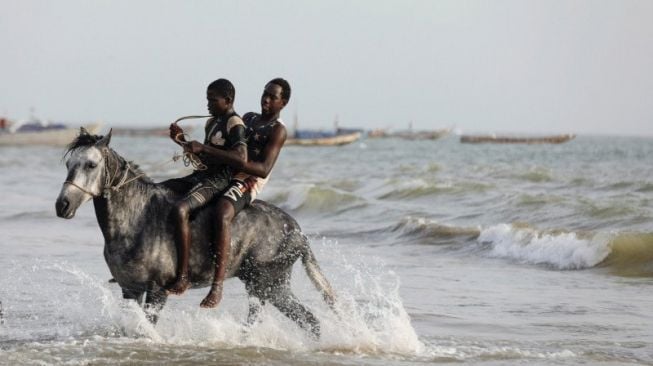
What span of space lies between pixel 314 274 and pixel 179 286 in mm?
1253

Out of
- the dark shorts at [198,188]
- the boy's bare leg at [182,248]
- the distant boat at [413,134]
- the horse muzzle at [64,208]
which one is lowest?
the distant boat at [413,134]

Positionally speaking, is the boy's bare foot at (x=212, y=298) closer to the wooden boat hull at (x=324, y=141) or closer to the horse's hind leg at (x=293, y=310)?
the horse's hind leg at (x=293, y=310)

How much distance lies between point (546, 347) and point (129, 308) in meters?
3.59

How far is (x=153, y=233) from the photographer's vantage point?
27.2 ft

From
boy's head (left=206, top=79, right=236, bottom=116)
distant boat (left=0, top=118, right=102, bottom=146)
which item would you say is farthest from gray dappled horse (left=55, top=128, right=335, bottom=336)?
distant boat (left=0, top=118, right=102, bottom=146)

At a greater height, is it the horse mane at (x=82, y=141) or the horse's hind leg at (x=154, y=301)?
the horse mane at (x=82, y=141)

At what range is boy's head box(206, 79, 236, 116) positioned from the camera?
8359 mm

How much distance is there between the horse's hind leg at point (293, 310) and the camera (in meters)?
8.97

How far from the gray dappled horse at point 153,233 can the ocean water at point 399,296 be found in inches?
14.3

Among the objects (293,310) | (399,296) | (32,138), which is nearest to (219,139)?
(293,310)

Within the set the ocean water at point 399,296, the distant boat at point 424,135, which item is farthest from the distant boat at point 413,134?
the ocean water at point 399,296

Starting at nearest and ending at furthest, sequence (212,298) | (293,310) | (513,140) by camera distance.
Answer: (212,298), (293,310), (513,140)

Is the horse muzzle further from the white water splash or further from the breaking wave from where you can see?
the white water splash

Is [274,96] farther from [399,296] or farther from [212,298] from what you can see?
[399,296]
